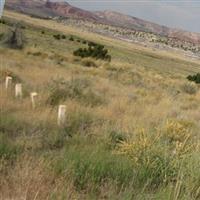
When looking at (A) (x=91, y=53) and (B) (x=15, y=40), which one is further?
(A) (x=91, y=53)

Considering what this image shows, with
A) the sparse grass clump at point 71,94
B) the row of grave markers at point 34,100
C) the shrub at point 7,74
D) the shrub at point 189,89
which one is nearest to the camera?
the row of grave markers at point 34,100

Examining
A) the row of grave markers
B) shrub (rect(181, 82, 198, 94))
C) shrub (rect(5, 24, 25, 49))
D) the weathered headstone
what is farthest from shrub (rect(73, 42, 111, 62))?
the weathered headstone

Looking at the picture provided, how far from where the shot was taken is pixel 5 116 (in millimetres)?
10469

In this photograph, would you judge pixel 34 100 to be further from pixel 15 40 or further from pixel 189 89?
pixel 15 40

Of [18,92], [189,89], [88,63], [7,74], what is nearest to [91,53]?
[88,63]

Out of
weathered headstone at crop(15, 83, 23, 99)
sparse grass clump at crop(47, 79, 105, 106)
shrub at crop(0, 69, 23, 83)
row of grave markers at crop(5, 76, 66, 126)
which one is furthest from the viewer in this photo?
shrub at crop(0, 69, 23, 83)

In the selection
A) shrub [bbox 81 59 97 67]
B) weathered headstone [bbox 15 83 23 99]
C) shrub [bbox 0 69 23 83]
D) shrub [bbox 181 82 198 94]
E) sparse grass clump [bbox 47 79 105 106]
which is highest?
weathered headstone [bbox 15 83 23 99]

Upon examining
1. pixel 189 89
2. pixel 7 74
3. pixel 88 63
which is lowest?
pixel 88 63

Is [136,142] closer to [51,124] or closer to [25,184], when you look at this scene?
[25,184]

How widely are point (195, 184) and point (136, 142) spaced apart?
63.8 inches

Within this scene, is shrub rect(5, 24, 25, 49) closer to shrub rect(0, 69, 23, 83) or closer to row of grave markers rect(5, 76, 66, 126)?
shrub rect(0, 69, 23, 83)

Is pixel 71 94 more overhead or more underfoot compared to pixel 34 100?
more underfoot

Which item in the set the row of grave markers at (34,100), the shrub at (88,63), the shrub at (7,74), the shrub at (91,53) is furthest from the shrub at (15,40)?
the row of grave markers at (34,100)

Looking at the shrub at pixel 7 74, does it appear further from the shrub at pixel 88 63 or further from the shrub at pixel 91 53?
the shrub at pixel 91 53
